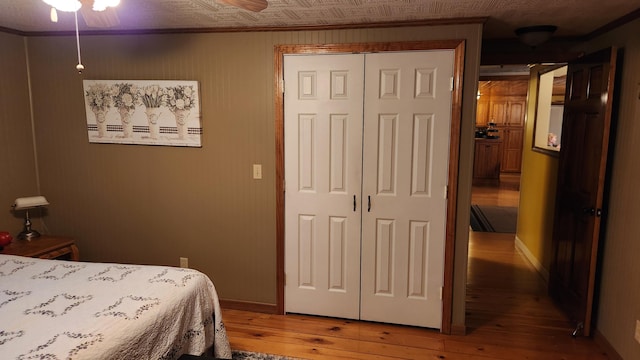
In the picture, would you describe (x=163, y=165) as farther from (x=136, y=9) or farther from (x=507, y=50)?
(x=507, y=50)

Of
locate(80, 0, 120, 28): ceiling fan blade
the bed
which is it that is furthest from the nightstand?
locate(80, 0, 120, 28): ceiling fan blade

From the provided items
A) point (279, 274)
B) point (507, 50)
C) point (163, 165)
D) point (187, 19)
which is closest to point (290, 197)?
point (279, 274)

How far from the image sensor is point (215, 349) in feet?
7.92

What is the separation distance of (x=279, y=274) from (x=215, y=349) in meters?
0.99

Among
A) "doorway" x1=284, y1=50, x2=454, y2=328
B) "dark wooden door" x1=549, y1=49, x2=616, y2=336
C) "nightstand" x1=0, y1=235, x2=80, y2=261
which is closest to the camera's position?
"dark wooden door" x1=549, y1=49, x2=616, y2=336

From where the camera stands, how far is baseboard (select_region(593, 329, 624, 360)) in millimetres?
2730

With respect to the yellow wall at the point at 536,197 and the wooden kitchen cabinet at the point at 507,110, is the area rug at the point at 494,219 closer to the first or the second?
the yellow wall at the point at 536,197

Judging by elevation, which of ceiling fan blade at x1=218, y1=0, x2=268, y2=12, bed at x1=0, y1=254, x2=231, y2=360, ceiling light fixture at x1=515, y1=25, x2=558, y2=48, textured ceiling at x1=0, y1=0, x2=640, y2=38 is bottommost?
bed at x1=0, y1=254, x2=231, y2=360

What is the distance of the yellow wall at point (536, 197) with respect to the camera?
416cm

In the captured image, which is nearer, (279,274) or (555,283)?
(279,274)

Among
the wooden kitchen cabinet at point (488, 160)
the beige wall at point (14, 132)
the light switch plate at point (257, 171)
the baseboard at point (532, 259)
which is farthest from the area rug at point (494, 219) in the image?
the beige wall at point (14, 132)

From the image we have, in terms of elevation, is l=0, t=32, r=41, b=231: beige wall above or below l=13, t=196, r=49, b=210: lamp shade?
above

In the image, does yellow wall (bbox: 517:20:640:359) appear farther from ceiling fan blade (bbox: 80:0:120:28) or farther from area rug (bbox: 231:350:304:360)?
ceiling fan blade (bbox: 80:0:120:28)

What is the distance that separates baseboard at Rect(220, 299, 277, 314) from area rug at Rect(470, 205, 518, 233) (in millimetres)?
3705
